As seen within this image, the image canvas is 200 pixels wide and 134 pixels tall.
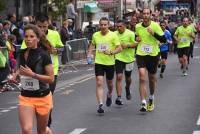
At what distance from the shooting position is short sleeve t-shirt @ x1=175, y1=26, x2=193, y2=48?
68.2 feet

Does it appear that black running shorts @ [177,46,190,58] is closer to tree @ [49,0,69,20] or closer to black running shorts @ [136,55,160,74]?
black running shorts @ [136,55,160,74]

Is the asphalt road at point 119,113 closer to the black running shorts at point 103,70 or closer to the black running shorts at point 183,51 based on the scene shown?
the black running shorts at point 103,70

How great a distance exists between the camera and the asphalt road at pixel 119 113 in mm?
10930

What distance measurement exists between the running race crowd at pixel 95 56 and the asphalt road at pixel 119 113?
38 centimetres

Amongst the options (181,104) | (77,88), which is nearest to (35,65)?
(181,104)

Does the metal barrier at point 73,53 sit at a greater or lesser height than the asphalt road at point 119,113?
lesser

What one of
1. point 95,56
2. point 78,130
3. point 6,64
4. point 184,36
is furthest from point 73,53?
point 78,130

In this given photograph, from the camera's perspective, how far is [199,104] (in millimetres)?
13914

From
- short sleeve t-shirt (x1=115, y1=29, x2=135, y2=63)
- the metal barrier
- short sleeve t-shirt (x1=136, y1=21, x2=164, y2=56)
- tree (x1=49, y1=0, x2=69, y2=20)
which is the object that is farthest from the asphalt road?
tree (x1=49, y1=0, x2=69, y2=20)

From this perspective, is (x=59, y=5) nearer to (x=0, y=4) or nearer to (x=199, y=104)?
(x=0, y=4)

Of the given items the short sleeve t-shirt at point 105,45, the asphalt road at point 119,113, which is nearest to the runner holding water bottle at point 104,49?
the short sleeve t-shirt at point 105,45

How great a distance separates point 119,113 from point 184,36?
8.61 meters

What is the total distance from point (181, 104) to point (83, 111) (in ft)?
7.11

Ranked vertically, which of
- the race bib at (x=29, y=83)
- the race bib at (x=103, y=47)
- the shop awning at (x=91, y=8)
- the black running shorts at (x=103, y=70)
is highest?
the race bib at (x=29, y=83)
